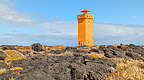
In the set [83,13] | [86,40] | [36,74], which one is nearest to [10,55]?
[36,74]

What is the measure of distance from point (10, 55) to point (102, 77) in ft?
38.5

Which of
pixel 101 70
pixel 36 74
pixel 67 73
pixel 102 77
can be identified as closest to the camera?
pixel 36 74

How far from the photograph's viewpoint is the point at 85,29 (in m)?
74.6

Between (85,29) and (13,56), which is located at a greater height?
(85,29)

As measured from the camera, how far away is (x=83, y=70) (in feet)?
28.9

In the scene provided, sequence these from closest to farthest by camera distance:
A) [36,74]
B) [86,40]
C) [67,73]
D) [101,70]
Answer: [36,74] → [67,73] → [101,70] → [86,40]

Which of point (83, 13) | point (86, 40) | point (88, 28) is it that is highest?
point (83, 13)

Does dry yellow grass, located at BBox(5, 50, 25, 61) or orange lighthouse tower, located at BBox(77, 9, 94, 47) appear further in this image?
orange lighthouse tower, located at BBox(77, 9, 94, 47)

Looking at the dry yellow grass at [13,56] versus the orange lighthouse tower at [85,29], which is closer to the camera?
the dry yellow grass at [13,56]

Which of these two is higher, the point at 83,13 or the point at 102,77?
the point at 83,13

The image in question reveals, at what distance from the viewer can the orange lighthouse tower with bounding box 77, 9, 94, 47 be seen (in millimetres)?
74688

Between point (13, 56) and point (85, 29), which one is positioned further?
point (85, 29)

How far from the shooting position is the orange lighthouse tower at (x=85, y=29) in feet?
245

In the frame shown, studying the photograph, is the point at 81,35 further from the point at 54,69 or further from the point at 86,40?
the point at 54,69
